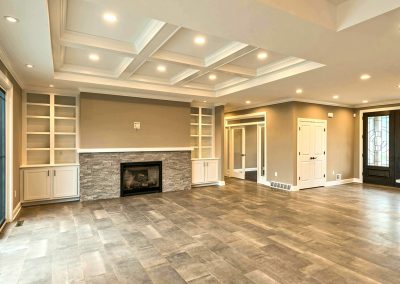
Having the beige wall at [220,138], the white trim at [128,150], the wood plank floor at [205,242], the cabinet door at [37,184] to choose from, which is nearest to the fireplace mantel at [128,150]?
the white trim at [128,150]

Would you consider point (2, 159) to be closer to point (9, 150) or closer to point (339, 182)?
point (9, 150)

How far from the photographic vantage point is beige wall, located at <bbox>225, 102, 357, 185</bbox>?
23.4ft

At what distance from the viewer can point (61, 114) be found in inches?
243

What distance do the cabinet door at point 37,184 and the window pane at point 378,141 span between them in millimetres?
9769

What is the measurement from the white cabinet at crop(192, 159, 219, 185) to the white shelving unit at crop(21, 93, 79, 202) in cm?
333

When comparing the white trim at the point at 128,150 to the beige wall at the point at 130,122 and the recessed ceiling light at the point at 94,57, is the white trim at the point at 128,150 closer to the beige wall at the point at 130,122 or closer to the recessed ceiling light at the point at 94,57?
the beige wall at the point at 130,122

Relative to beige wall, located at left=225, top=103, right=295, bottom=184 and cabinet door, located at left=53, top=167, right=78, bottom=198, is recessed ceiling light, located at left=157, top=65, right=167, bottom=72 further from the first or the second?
beige wall, located at left=225, top=103, right=295, bottom=184

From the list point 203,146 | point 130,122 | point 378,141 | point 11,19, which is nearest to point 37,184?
point 130,122

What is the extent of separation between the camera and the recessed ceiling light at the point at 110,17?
9.84ft

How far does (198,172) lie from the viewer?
302 inches

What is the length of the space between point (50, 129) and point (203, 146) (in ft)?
14.4

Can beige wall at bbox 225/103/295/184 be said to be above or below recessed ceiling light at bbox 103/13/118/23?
below

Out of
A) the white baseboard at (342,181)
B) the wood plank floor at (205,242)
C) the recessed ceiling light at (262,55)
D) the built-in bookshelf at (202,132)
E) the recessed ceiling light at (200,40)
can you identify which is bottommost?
the wood plank floor at (205,242)

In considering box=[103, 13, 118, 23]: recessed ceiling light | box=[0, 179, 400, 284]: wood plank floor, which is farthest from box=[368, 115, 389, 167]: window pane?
box=[103, 13, 118, 23]: recessed ceiling light
